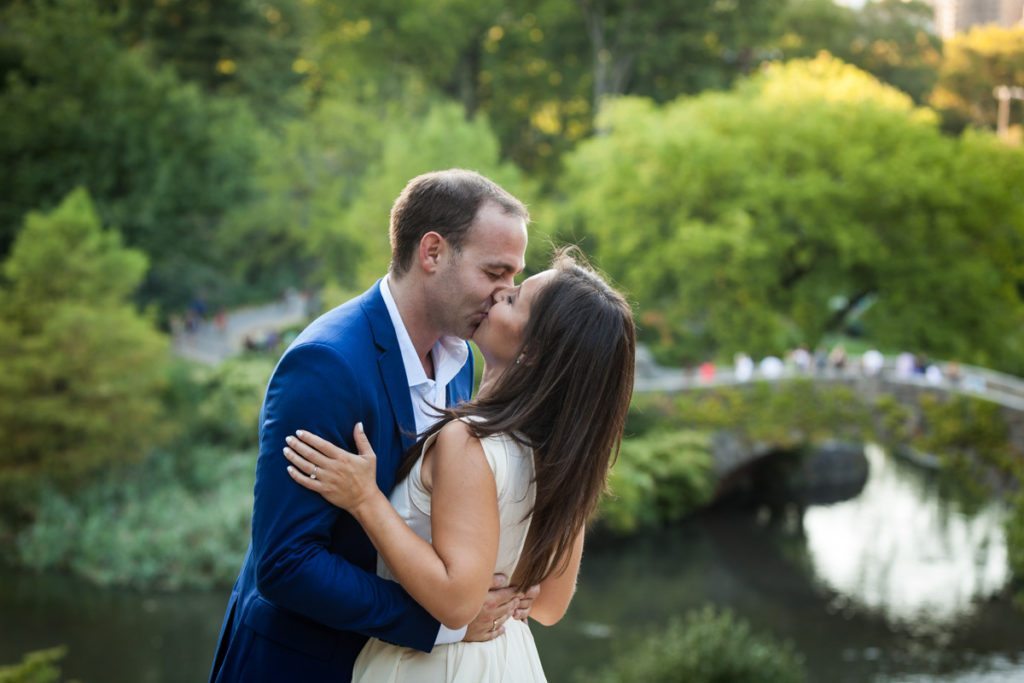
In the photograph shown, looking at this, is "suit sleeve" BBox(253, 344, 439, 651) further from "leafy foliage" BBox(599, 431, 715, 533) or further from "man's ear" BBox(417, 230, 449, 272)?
"leafy foliage" BBox(599, 431, 715, 533)

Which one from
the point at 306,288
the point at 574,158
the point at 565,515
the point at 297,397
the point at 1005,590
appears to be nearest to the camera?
the point at 297,397

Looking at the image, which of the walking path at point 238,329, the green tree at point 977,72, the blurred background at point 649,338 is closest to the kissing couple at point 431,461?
the blurred background at point 649,338

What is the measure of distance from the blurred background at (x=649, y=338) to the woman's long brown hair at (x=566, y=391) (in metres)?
8.64

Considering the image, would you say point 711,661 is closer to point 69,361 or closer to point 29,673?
point 29,673

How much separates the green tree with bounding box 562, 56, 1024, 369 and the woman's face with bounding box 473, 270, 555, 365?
17.8m

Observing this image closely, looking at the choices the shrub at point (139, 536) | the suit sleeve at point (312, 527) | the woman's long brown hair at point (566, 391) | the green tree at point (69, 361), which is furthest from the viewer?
the green tree at point (69, 361)

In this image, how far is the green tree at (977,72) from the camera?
85.9ft

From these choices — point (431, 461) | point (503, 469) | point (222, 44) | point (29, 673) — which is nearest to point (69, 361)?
point (29, 673)

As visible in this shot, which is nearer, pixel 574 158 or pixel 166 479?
pixel 166 479

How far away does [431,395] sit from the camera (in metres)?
2.91

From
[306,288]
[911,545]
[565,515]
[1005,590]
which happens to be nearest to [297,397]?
[565,515]

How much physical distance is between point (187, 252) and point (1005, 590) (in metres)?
16.9

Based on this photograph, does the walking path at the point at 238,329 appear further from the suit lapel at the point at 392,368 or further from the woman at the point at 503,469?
the woman at the point at 503,469

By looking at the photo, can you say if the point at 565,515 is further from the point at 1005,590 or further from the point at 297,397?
the point at 1005,590
